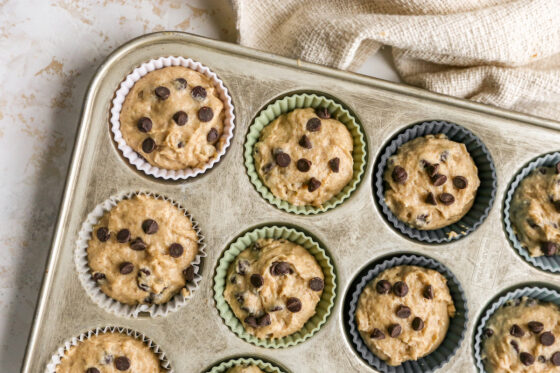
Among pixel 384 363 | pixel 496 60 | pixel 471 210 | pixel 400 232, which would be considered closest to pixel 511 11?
pixel 496 60

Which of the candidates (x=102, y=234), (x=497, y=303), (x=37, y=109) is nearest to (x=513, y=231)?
(x=497, y=303)

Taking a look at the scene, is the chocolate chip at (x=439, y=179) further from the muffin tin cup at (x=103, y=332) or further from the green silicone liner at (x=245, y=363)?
the muffin tin cup at (x=103, y=332)

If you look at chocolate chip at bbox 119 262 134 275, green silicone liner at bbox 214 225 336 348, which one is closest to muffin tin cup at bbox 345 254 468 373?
green silicone liner at bbox 214 225 336 348

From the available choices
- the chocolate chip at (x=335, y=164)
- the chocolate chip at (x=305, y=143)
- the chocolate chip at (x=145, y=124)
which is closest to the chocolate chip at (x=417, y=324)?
the chocolate chip at (x=335, y=164)

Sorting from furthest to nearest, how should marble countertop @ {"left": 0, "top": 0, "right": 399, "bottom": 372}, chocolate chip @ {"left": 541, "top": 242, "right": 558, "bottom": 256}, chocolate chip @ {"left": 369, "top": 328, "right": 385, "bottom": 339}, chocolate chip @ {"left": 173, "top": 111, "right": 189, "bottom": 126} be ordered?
marble countertop @ {"left": 0, "top": 0, "right": 399, "bottom": 372} → chocolate chip @ {"left": 541, "top": 242, "right": 558, "bottom": 256} → chocolate chip @ {"left": 369, "top": 328, "right": 385, "bottom": 339} → chocolate chip @ {"left": 173, "top": 111, "right": 189, "bottom": 126}

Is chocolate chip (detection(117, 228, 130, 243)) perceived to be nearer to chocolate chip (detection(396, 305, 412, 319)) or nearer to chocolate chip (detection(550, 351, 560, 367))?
chocolate chip (detection(396, 305, 412, 319))

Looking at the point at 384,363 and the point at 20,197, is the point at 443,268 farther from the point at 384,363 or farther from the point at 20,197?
the point at 20,197
